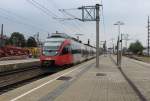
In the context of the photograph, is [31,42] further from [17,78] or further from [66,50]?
[17,78]

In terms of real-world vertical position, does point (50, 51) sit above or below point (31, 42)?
below

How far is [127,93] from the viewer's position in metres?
13.1

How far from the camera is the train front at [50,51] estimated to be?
29766mm

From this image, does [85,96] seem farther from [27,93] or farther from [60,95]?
[27,93]

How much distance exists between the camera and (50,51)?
30.5 metres

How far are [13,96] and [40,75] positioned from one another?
A: 63.4 ft

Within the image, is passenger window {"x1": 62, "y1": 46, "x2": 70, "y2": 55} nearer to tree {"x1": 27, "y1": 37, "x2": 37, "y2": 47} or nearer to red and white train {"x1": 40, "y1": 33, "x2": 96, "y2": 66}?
red and white train {"x1": 40, "y1": 33, "x2": 96, "y2": 66}

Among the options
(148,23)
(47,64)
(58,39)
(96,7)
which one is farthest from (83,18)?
(148,23)

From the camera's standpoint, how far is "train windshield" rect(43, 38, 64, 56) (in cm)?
3035

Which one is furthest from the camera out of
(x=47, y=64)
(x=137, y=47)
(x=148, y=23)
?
(x=137, y=47)

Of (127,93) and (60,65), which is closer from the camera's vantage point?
(127,93)

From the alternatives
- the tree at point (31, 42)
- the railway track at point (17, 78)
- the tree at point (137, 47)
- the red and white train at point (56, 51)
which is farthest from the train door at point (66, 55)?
the tree at point (137, 47)

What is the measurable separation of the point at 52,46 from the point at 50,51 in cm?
61

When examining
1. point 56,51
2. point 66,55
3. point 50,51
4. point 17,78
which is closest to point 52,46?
point 50,51
